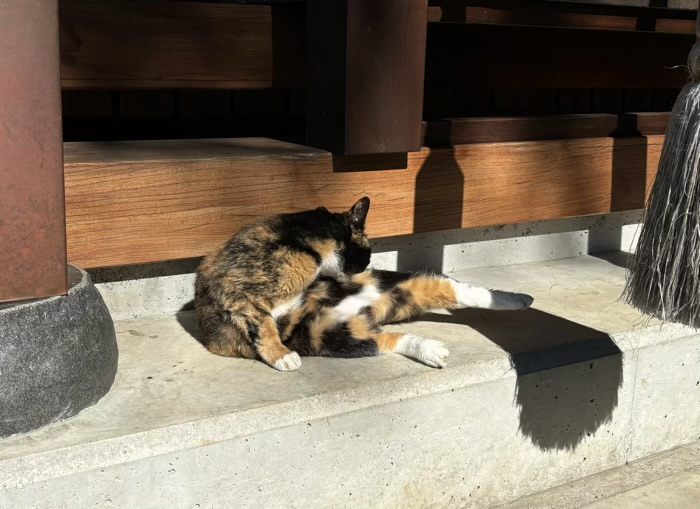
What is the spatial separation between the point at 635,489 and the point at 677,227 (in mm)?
1289

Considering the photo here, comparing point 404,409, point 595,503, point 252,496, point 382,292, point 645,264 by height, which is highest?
point 645,264

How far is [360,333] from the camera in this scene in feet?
10.2

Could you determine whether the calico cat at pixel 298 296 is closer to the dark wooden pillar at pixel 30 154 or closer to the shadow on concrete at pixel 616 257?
the dark wooden pillar at pixel 30 154

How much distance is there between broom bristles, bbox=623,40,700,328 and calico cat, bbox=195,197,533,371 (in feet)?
2.48

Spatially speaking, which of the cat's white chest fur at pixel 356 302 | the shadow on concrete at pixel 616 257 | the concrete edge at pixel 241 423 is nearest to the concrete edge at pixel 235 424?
the concrete edge at pixel 241 423

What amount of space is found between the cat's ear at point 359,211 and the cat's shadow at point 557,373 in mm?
524

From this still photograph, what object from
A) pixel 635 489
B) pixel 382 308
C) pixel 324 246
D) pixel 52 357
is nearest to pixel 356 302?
pixel 382 308

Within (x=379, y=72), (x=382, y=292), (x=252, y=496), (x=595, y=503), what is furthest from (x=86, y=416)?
(x=595, y=503)

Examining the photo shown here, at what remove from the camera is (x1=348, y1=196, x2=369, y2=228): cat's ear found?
10.6 ft

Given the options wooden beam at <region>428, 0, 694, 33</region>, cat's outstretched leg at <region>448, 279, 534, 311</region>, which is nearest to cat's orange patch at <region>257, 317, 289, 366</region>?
cat's outstretched leg at <region>448, 279, 534, 311</region>

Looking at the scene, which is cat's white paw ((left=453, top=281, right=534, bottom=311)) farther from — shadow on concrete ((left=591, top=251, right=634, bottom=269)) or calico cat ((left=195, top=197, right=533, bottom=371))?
shadow on concrete ((left=591, top=251, right=634, bottom=269))

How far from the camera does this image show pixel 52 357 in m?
2.44

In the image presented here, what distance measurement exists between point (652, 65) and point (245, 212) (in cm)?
257

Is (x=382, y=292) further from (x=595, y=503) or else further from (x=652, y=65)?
(x=652, y=65)
